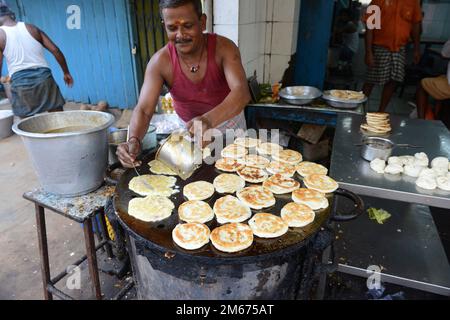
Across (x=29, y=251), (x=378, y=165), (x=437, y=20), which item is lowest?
(x=29, y=251)

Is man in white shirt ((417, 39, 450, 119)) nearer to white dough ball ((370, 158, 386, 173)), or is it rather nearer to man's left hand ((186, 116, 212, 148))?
white dough ball ((370, 158, 386, 173))

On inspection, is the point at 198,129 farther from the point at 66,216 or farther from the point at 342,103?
the point at 342,103

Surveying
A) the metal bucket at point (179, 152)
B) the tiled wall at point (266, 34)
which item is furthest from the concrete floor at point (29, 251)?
the tiled wall at point (266, 34)

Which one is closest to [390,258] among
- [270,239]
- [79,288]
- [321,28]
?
[270,239]

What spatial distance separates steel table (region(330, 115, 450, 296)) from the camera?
2088 mm

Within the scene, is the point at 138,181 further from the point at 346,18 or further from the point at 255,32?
the point at 346,18

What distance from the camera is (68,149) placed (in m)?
1.94

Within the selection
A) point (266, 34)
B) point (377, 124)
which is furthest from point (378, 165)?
point (266, 34)

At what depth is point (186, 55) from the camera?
8.20 feet

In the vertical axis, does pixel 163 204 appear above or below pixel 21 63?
below

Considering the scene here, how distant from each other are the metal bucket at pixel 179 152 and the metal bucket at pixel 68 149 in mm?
461

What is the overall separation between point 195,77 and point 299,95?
207cm

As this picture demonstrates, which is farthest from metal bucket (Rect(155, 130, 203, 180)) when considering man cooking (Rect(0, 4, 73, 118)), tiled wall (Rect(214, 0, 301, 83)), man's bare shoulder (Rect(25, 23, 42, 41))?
man's bare shoulder (Rect(25, 23, 42, 41))

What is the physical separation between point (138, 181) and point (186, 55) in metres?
1.10
